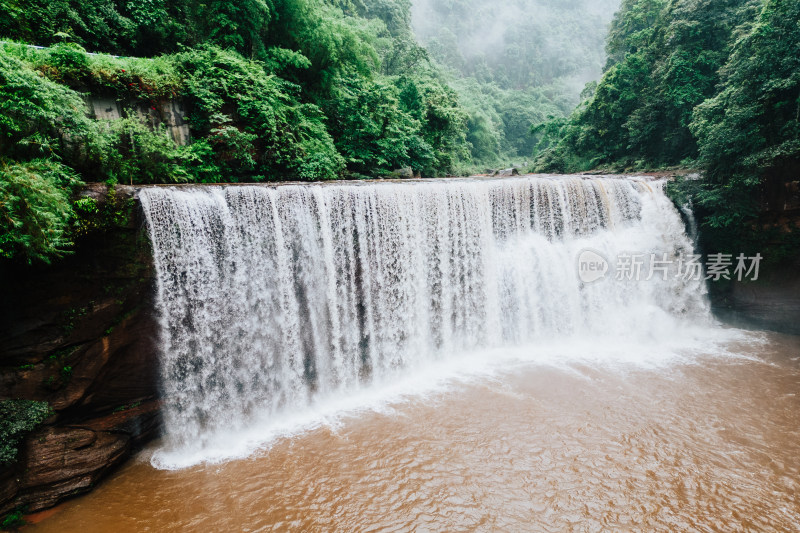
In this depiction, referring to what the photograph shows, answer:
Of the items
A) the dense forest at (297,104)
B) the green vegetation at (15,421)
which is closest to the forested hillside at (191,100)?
the dense forest at (297,104)

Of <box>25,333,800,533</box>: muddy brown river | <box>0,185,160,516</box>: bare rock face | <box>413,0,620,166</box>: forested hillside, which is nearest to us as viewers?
<box>25,333,800,533</box>: muddy brown river

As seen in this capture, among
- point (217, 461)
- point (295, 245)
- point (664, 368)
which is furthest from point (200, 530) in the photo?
point (664, 368)

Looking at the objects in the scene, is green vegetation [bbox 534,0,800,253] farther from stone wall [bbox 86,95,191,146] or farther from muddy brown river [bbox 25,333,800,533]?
stone wall [bbox 86,95,191,146]

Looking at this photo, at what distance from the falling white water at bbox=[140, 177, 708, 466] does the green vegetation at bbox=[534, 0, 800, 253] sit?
1.33m

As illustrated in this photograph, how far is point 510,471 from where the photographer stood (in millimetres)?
4820

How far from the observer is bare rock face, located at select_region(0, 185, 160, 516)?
4559 mm

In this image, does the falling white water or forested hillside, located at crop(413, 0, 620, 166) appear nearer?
the falling white water

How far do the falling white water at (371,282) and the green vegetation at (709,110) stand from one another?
1.33 m

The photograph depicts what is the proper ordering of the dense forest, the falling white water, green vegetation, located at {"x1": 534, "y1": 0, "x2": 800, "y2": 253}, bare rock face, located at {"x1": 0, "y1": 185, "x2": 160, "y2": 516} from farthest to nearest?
green vegetation, located at {"x1": 534, "y1": 0, "x2": 800, "y2": 253} → the falling white water → the dense forest → bare rock face, located at {"x1": 0, "y1": 185, "x2": 160, "y2": 516}

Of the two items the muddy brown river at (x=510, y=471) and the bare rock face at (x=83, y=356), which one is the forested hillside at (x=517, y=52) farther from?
the bare rock face at (x=83, y=356)

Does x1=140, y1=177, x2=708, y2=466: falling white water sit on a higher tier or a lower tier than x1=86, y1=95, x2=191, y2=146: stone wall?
lower

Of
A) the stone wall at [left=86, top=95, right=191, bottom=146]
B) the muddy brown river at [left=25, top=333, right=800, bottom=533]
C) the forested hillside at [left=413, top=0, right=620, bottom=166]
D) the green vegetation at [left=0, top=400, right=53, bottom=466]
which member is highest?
the forested hillside at [left=413, top=0, right=620, bottom=166]

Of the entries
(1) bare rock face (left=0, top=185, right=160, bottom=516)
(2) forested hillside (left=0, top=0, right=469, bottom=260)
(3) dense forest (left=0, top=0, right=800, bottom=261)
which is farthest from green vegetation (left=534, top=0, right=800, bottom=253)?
(1) bare rock face (left=0, top=185, right=160, bottom=516)

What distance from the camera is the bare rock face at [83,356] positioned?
4559mm
